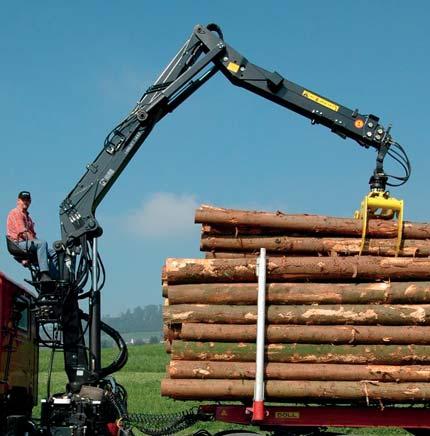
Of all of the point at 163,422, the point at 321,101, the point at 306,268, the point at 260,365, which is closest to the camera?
the point at 260,365

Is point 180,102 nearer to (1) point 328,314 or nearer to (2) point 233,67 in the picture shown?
(2) point 233,67

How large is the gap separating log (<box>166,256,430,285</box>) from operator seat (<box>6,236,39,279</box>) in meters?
3.26

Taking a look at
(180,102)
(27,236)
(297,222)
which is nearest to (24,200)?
(27,236)

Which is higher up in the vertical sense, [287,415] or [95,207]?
[95,207]

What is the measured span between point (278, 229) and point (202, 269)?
1.16 m

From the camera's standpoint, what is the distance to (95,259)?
43.8ft

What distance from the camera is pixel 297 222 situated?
10.7 meters

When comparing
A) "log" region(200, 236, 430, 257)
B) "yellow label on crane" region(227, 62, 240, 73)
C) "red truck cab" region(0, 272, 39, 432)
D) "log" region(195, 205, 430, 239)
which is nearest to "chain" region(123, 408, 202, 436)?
"red truck cab" region(0, 272, 39, 432)

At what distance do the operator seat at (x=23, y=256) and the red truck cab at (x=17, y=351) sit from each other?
0.34 m

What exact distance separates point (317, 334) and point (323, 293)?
530 millimetres

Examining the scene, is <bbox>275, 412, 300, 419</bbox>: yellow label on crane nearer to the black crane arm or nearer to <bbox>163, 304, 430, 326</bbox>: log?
<bbox>163, 304, 430, 326</bbox>: log

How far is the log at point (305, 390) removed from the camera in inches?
399

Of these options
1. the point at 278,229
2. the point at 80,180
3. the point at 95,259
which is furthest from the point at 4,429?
the point at 278,229

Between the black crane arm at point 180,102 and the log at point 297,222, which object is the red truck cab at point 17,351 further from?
the log at point 297,222
